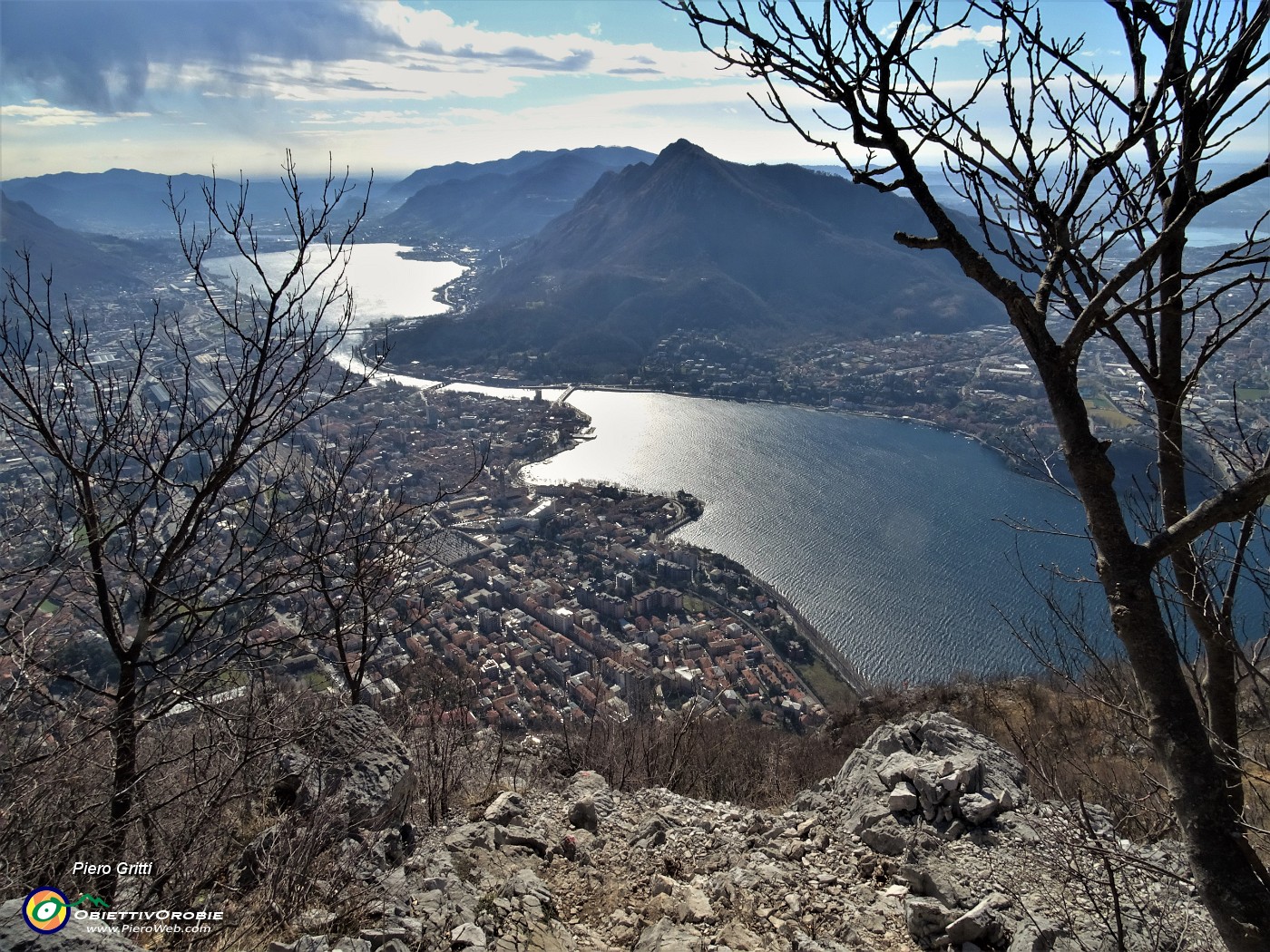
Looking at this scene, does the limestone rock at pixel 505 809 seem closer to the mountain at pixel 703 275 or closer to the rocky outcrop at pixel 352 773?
the rocky outcrop at pixel 352 773

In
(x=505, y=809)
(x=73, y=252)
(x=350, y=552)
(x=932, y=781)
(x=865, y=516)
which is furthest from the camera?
(x=73, y=252)

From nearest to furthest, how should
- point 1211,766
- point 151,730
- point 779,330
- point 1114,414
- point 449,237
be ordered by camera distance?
1. point 1211,766
2. point 151,730
3. point 1114,414
4. point 779,330
5. point 449,237

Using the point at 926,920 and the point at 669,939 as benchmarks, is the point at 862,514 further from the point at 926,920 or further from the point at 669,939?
the point at 669,939

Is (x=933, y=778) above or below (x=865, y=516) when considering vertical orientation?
above

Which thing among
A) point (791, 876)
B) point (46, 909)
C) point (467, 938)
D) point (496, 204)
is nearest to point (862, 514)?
point (791, 876)

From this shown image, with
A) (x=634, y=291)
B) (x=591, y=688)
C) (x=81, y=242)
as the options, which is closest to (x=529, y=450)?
(x=591, y=688)

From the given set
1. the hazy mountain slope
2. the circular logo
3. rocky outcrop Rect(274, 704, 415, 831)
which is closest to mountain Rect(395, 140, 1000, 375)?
the hazy mountain slope

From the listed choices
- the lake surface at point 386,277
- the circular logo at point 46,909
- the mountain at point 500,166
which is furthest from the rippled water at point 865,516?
the mountain at point 500,166

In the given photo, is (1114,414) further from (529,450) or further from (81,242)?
(81,242)
